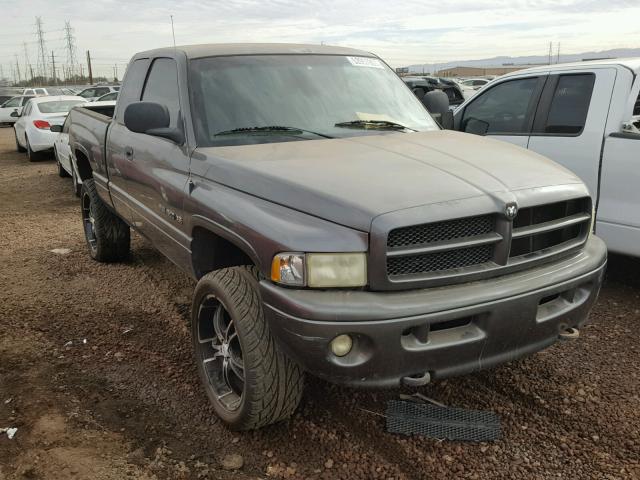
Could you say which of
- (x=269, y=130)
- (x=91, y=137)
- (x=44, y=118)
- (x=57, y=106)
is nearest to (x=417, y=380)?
(x=269, y=130)

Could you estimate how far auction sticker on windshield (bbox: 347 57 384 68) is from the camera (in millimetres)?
4065

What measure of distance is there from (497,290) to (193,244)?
A: 5.44ft

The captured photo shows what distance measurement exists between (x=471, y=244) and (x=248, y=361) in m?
1.10

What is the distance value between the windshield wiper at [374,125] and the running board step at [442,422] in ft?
5.43

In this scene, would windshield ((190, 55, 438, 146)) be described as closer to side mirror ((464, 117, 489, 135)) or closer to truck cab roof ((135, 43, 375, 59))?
truck cab roof ((135, 43, 375, 59))

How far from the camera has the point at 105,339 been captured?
4082 millimetres

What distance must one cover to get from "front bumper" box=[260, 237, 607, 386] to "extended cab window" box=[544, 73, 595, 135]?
2624 mm

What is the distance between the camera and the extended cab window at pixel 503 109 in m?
5.28

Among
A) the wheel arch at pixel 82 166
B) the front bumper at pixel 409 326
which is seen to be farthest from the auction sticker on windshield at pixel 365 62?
the wheel arch at pixel 82 166

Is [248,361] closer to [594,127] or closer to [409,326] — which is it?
[409,326]

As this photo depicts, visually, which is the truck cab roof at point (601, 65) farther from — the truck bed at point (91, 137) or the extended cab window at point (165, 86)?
the truck bed at point (91, 137)

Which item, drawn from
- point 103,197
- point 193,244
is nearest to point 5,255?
point 103,197

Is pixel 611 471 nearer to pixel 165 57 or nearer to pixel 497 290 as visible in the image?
pixel 497 290

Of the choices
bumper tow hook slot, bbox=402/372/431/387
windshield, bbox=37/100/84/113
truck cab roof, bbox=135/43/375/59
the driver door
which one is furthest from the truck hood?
windshield, bbox=37/100/84/113
